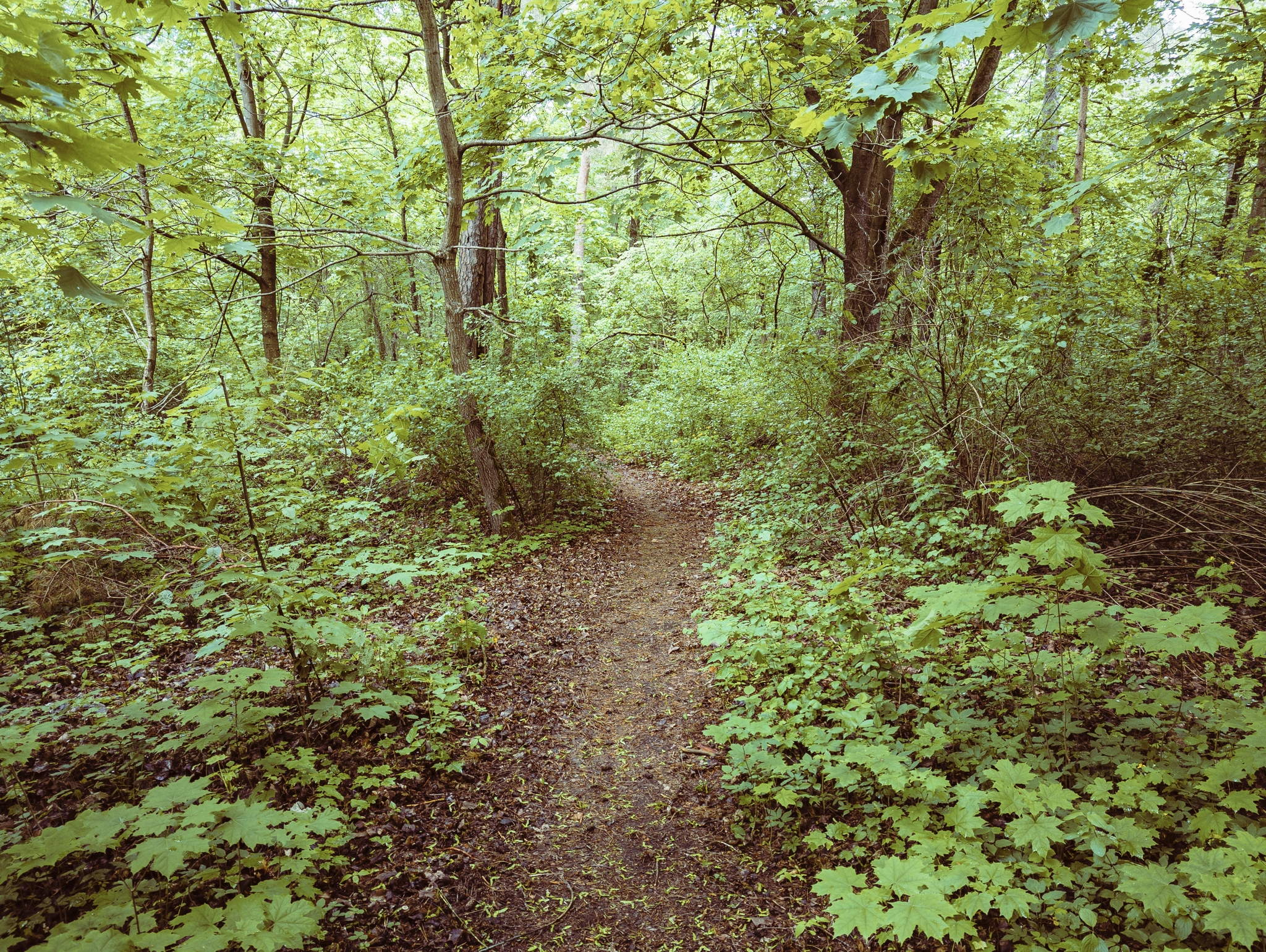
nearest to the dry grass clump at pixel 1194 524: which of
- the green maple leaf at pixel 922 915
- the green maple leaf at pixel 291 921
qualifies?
the green maple leaf at pixel 922 915

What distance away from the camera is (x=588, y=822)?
3.86m

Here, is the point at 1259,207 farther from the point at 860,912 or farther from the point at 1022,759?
the point at 860,912

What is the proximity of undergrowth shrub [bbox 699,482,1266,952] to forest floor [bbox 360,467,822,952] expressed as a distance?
1.00ft

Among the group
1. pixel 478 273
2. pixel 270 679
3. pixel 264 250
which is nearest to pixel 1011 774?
pixel 270 679

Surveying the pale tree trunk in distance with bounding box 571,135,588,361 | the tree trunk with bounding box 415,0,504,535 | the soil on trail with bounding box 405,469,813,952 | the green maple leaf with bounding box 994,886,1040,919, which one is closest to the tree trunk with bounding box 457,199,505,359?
the tree trunk with bounding box 415,0,504,535

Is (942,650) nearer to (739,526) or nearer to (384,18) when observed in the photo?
(739,526)

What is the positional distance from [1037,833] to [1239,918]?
642 mm

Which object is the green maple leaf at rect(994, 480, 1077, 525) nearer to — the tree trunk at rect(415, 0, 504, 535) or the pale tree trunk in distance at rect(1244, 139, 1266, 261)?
the pale tree trunk in distance at rect(1244, 139, 1266, 261)

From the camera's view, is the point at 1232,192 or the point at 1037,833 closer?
the point at 1037,833

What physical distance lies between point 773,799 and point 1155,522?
4.44 m

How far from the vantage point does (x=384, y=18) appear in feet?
42.7

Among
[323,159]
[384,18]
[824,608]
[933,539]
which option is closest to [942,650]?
[824,608]

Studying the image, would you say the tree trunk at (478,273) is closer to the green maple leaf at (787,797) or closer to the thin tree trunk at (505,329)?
the thin tree trunk at (505,329)

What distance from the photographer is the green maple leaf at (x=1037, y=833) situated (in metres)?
2.67
